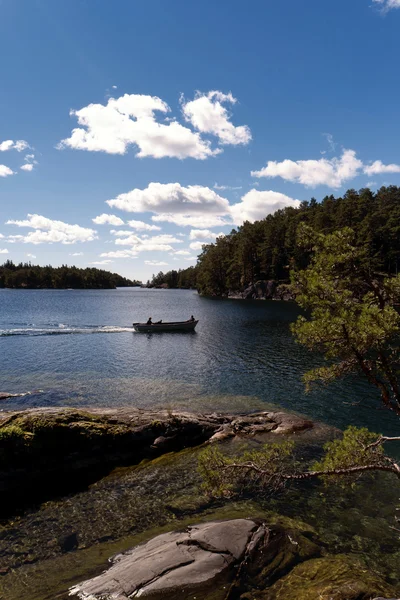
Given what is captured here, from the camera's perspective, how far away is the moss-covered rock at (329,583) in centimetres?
852

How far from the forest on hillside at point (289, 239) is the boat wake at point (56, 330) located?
43.9 meters

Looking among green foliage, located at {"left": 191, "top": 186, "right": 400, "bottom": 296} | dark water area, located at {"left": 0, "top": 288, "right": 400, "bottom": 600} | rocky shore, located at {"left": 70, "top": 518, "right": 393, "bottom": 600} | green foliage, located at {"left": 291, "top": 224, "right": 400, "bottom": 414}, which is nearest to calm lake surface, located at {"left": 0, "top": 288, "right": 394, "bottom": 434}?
dark water area, located at {"left": 0, "top": 288, "right": 400, "bottom": 600}

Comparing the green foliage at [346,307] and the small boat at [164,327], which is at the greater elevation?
the green foliage at [346,307]

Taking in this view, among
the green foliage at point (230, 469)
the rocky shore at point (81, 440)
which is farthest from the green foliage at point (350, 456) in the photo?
the rocky shore at point (81, 440)

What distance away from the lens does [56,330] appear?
59.4 meters

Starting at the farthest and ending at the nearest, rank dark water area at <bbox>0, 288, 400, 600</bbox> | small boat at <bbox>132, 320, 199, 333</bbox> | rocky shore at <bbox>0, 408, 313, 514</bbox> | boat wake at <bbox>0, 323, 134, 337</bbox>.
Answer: small boat at <bbox>132, 320, 199, 333</bbox>
boat wake at <bbox>0, 323, 134, 337</bbox>
rocky shore at <bbox>0, 408, 313, 514</bbox>
dark water area at <bbox>0, 288, 400, 600</bbox>

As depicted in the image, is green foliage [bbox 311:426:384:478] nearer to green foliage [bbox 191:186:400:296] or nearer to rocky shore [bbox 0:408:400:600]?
rocky shore [bbox 0:408:400:600]

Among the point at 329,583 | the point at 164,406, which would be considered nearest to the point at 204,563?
the point at 329,583

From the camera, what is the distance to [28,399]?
986 inches

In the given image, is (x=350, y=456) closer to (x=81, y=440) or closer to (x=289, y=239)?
(x=81, y=440)

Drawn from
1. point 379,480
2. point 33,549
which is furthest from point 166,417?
point 379,480

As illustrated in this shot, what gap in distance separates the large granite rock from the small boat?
5158cm

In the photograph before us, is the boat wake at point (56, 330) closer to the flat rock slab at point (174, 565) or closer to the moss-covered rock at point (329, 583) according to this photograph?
the flat rock slab at point (174, 565)

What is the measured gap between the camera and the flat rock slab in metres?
8.79
